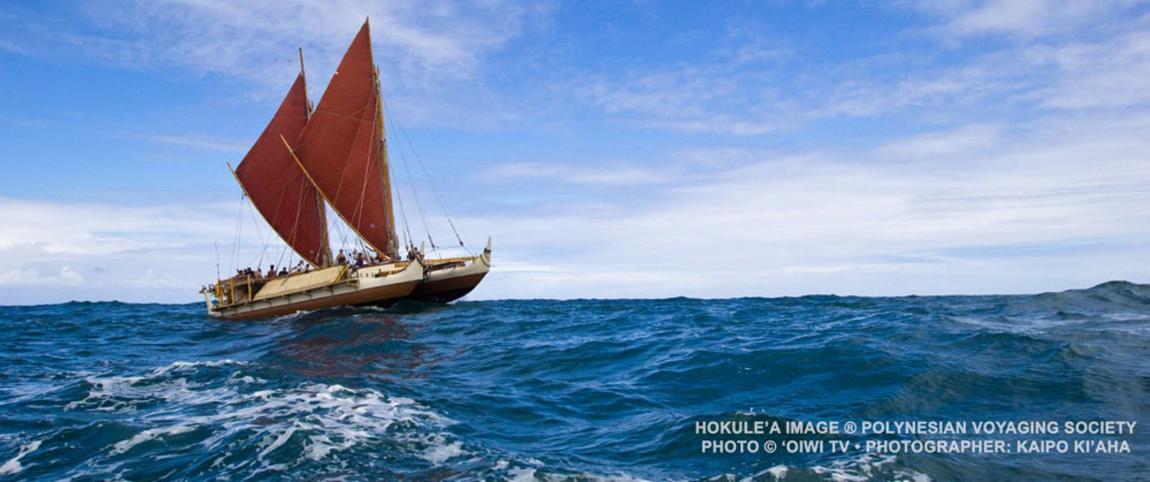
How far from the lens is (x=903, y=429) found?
1088 cm

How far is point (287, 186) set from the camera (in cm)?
4719

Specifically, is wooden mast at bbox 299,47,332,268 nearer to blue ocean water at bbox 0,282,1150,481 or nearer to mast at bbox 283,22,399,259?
mast at bbox 283,22,399,259

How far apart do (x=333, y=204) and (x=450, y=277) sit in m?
9.50

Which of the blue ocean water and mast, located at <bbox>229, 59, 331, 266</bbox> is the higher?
mast, located at <bbox>229, 59, 331, 266</bbox>

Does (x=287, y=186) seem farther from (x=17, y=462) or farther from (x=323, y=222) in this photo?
(x=17, y=462)

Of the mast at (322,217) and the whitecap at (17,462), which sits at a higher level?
the mast at (322,217)

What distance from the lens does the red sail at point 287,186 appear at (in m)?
46.9

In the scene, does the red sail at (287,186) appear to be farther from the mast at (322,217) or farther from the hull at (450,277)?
the hull at (450,277)

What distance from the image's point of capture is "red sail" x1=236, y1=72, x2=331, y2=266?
1847 inches

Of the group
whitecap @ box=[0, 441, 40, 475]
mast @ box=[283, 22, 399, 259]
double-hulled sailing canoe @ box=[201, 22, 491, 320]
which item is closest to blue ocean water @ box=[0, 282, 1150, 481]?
whitecap @ box=[0, 441, 40, 475]

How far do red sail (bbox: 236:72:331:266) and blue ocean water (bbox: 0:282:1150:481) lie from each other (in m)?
23.4

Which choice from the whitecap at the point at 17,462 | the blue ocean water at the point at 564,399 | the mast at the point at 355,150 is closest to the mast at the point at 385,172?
the mast at the point at 355,150

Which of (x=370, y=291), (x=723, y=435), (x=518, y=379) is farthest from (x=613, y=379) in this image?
(x=370, y=291)

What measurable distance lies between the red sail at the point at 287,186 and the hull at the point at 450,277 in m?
11.0
